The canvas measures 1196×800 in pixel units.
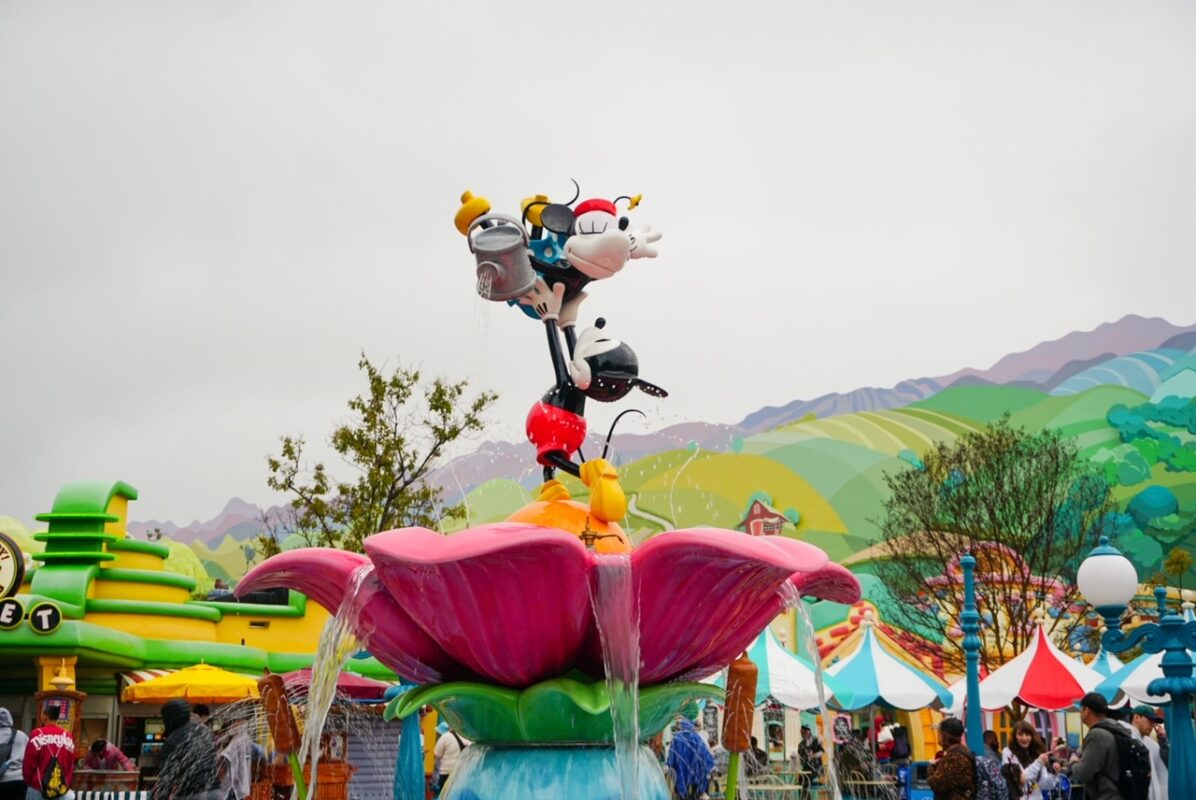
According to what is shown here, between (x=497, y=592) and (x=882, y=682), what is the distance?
48.4 ft

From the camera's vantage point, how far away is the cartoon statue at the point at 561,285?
6160 mm

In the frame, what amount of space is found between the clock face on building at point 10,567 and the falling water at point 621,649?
639 inches

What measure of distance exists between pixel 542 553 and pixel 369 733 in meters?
15.2

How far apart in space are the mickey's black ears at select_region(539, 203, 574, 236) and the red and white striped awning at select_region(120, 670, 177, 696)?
15.2 metres

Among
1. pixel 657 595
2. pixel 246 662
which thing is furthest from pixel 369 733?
pixel 657 595

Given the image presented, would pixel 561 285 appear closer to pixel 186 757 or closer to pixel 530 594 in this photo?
pixel 530 594

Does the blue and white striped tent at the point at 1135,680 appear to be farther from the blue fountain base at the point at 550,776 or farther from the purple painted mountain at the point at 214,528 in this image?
the purple painted mountain at the point at 214,528

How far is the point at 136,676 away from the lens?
1966 cm

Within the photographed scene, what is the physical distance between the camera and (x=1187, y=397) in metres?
43.1

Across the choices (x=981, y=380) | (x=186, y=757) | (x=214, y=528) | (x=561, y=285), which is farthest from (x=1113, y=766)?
(x=214, y=528)

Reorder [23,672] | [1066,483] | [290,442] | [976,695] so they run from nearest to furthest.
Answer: [976,695] → [23,672] → [290,442] → [1066,483]

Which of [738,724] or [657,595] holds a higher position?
[657,595]

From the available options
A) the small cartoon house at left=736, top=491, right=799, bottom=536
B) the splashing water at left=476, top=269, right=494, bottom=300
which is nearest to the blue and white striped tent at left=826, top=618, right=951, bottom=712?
the splashing water at left=476, top=269, right=494, bottom=300

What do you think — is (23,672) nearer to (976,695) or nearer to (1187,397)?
(976,695)
